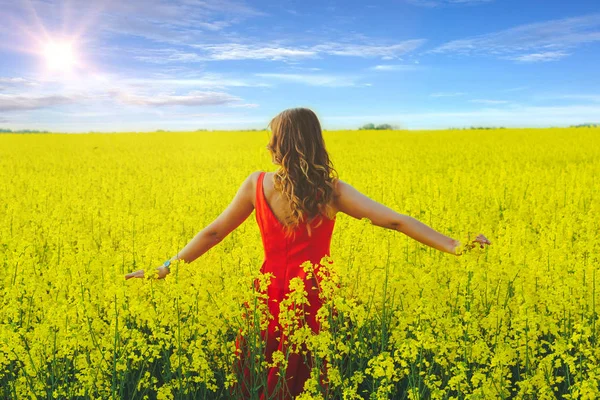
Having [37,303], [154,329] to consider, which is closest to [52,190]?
[37,303]

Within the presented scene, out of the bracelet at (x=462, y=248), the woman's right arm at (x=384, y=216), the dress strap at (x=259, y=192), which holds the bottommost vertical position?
the bracelet at (x=462, y=248)

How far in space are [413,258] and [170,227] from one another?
150 inches

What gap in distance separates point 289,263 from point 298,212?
322mm

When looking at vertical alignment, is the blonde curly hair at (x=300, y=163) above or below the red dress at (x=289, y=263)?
above

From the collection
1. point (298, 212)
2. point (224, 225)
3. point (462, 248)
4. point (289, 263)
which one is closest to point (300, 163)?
point (298, 212)

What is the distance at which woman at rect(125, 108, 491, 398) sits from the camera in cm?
336

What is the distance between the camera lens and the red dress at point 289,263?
344cm

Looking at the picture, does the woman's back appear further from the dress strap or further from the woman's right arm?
the woman's right arm

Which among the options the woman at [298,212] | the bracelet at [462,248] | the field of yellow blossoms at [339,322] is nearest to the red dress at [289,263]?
the woman at [298,212]

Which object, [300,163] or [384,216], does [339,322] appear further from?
[300,163]

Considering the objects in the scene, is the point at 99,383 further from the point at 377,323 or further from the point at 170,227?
the point at 170,227

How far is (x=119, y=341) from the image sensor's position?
3211 millimetres

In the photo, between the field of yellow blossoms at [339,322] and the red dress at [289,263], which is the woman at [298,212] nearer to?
the red dress at [289,263]

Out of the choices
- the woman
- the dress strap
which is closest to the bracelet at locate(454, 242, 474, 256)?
the woman
